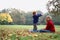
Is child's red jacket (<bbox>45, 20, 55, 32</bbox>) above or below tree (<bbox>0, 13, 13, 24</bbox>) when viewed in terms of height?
below

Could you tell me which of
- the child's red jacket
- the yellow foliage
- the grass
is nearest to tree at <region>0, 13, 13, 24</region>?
the yellow foliage

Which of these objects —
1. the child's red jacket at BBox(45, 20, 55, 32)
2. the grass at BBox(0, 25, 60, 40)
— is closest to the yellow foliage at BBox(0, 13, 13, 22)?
the grass at BBox(0, 25, 60, 40)

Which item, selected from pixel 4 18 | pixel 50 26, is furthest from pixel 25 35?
pixel 4 18

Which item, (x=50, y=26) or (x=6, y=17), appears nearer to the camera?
(x=50, y=26)

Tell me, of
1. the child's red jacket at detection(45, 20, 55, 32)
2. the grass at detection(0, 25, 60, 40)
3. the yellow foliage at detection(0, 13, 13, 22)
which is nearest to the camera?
the grass at detection(0, 25, 60, 40)

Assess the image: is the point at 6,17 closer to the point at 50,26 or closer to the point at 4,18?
the point at 4,18

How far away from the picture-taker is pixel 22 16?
984 cm

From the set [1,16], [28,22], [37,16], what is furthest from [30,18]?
[1,16]

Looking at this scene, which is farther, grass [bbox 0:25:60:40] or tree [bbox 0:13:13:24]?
tree [bbox 0:13:13:24]

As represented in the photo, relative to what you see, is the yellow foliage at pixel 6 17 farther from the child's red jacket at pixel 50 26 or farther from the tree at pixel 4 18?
the child's red jacket at pixel 50 26

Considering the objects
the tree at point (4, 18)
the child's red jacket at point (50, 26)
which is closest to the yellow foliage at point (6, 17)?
the tree at point (4, 18)

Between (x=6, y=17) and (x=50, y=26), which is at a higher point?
(x=6, y=17)

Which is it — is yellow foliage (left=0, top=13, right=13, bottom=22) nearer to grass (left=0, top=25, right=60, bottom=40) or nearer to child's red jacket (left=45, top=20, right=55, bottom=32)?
grass (left=0, top=25, right=60, bottom=40)

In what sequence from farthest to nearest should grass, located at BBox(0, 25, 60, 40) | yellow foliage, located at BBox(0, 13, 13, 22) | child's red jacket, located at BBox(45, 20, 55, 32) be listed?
1. yellow foliage, located at BBox(0, 13, 13, 22)
2. child's red jacket, located at BBox(45, 20, 55, 32)
3. grass, located at BBox(0, 25, 60, 40)
